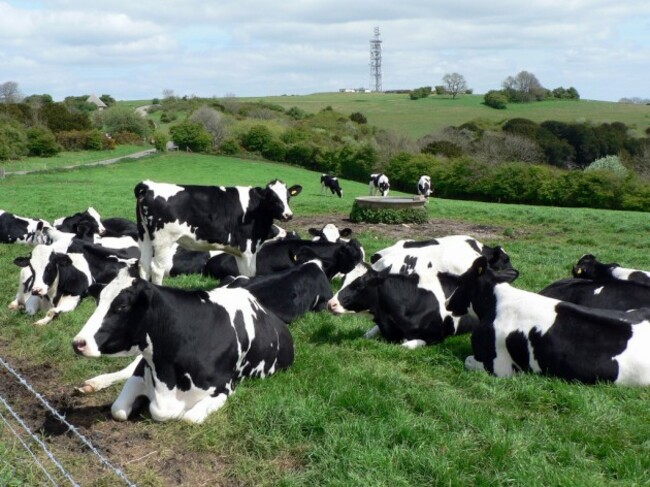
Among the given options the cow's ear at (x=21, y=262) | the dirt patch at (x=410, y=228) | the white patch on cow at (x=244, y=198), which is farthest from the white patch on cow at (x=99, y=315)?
the dirt patch at (x=410, y=228)

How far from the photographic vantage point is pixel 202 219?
10938 millimetres

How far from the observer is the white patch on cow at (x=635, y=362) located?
22.1 feet

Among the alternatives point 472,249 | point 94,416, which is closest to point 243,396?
point 94,416

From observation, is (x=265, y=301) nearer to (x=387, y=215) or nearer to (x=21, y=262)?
(x=21, y=262)

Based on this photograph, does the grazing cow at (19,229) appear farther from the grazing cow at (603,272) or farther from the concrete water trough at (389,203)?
the grazing cow at (603,272)

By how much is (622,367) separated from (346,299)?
10.9 feet

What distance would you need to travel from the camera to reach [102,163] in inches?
2250

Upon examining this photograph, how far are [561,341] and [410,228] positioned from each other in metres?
13.4

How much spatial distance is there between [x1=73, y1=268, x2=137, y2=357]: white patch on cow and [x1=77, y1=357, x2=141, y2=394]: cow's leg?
1191 millimetres

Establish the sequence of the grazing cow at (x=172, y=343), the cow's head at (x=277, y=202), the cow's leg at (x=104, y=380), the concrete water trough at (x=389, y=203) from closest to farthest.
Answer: the grazing cow at (x=172, y=343), the cow's leg at (x=104, y=380), the cow's head at (x=277, y=202), the concrete water trough at (x=389, y=203)

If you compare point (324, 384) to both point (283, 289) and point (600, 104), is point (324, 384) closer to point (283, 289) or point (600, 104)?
point (283, 289)

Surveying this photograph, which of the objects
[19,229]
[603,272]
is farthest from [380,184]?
[603,272]

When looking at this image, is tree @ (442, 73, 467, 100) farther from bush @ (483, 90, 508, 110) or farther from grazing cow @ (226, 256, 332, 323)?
grazing cow @ (226, 256, 332, 323)

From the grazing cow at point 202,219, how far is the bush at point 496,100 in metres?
101
